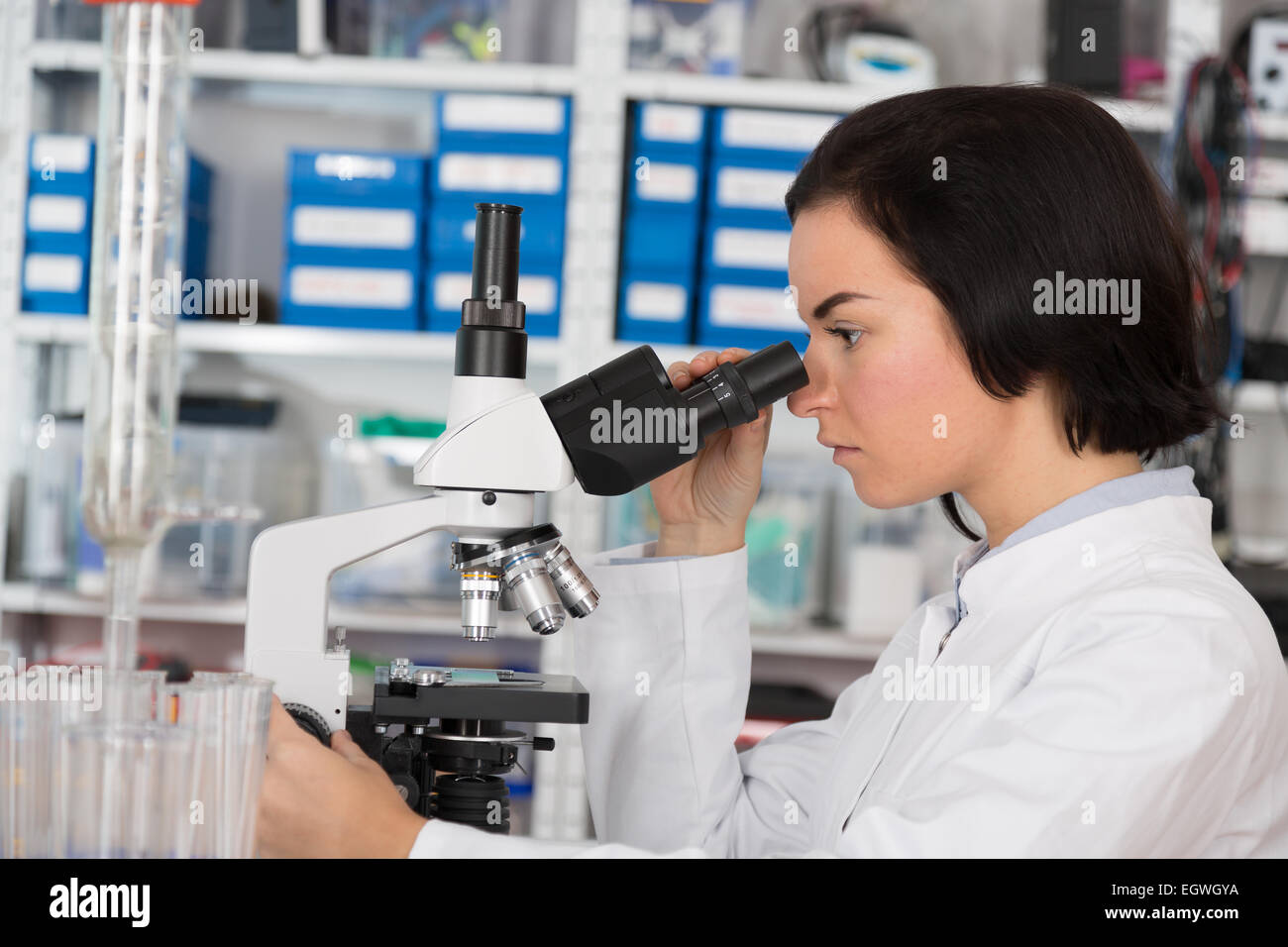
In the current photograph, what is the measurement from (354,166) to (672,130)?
1.78 feet

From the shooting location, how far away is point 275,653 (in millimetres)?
859

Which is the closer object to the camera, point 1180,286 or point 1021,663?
point 1021,663

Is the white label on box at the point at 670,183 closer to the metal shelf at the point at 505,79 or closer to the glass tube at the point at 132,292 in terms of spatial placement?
the metal shelf at the point at 505,79

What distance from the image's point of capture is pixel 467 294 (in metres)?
2.01

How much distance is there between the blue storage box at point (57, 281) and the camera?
202 centimetres

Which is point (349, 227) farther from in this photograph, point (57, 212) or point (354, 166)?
point (57, 212)

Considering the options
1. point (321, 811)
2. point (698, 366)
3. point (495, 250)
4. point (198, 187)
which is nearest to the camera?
point (321, 811)

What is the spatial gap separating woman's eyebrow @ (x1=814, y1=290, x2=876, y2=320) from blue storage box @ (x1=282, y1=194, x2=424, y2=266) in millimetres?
1230

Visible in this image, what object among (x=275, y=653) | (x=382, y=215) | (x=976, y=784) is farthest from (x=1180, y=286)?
(x=382, y=215)

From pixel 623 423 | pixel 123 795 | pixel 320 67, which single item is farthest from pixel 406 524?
pixel 320 67

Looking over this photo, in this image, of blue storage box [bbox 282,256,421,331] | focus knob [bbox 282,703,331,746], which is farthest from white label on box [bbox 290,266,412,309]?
focus knob [bbox 282,703,331,746]

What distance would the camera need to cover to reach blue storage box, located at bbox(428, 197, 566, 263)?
1999 mm
